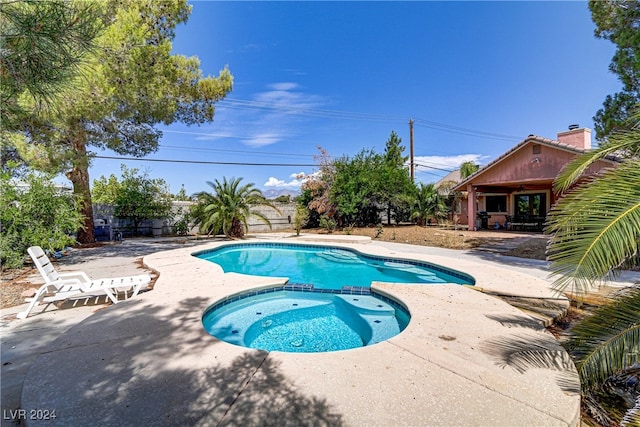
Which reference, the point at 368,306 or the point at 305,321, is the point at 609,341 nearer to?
the point at 368,306

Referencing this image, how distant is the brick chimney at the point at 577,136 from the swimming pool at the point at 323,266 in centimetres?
1314

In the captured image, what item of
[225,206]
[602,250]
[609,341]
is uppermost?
[225,206]

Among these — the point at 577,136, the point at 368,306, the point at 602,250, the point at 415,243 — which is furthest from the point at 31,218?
the point at 577,136

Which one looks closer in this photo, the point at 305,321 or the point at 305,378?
the point at 305,378

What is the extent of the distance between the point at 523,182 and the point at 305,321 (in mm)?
15084

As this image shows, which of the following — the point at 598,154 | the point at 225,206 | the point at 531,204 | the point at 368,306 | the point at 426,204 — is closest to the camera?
the point at 598,154

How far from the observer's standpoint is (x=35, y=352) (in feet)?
11.2

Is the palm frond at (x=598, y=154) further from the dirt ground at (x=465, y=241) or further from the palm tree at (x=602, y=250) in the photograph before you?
the dirt ground at (x=465, y=241)

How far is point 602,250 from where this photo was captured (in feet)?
6.03

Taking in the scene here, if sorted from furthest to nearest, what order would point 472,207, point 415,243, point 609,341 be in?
point 472,207 → point 415,243 → point 609,341

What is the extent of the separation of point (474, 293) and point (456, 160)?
40397mm

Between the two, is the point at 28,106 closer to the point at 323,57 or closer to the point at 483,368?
the point at 483,368

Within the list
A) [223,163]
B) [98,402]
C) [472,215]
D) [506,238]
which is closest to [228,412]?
[98,402]

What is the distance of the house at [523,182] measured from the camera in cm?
1359
